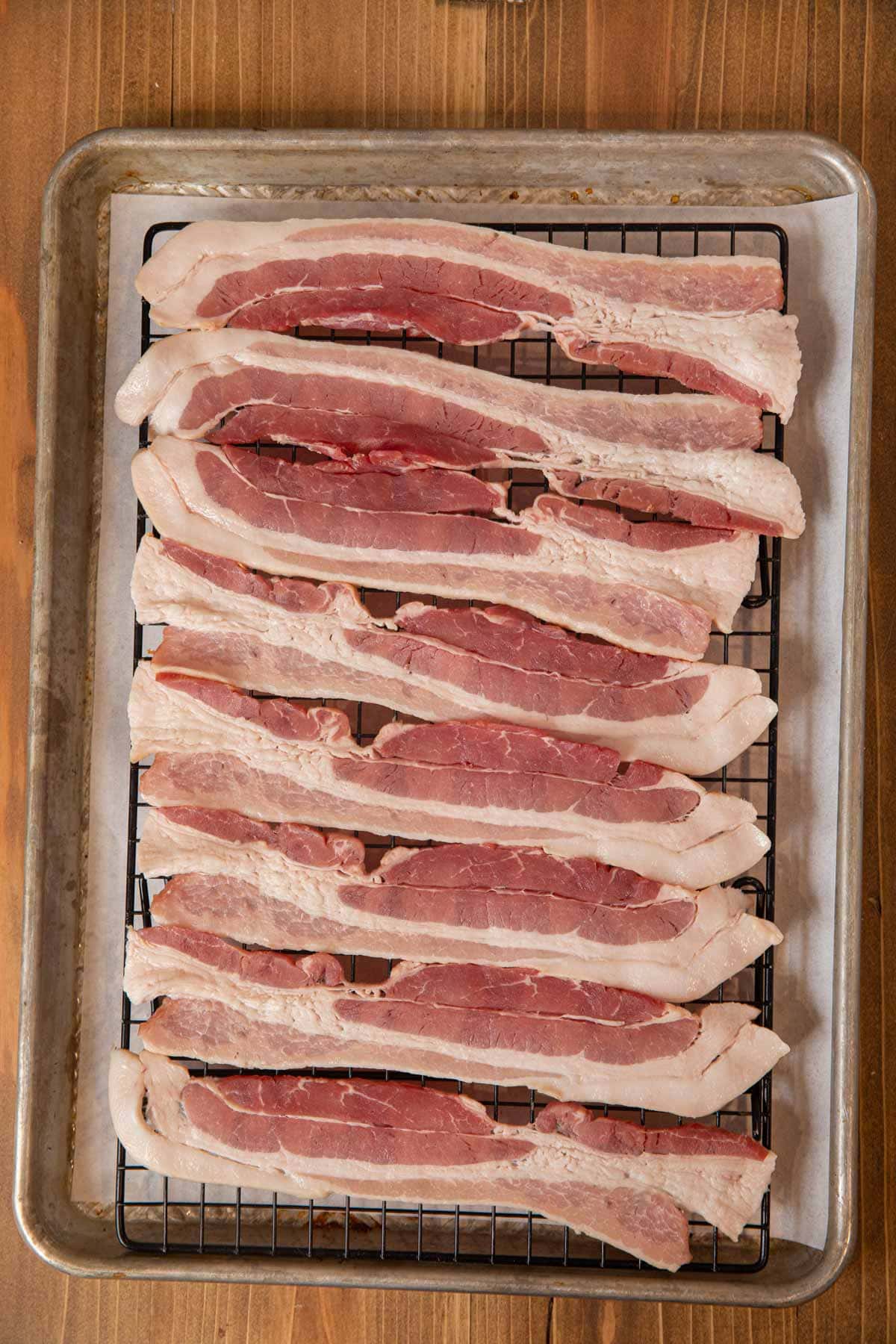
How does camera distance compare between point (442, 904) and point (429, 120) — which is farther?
point (429, 120)

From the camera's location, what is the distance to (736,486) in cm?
200

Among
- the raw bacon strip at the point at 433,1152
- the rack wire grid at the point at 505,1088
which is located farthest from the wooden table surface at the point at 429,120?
the raw bacon strip at the point at 433,1152

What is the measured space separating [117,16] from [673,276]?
4.34 feet

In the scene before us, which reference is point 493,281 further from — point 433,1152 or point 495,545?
point 433,1152

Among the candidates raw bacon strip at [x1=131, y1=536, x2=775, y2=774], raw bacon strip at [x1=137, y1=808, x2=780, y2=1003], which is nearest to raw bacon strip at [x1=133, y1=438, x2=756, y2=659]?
raw bacon strip at [x1=131, y1=536, x2=775, y2=774]

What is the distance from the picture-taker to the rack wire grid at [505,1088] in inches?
80.0

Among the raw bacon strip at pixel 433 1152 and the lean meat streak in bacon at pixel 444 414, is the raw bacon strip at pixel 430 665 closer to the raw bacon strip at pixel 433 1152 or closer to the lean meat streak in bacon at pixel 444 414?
the lean meat streak in bacon at pixel 444 414


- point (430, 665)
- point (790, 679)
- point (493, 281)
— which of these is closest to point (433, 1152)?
point (430, 665)

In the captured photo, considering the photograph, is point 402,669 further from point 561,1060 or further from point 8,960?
point 8,960

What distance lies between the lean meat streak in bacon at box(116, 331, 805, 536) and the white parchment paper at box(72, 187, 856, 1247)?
0.18 metres

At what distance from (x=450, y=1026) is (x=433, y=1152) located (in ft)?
0.77

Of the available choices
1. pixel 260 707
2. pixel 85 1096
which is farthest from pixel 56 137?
pixel 85 1096

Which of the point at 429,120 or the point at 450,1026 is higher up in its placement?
the point at 429,120

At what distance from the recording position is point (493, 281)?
6.62ft
